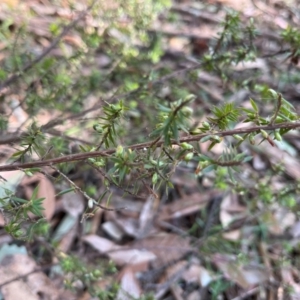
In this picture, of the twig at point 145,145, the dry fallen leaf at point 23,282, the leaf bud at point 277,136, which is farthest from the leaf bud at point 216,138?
the dry fallen leaf at point 23,282

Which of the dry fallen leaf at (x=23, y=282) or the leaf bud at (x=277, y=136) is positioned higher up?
the leaf bud at (x=277, y=136)

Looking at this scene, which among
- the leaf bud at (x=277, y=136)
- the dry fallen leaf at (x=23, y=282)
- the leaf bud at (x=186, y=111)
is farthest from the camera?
the dry fallen leaf at (x=23, y=282)

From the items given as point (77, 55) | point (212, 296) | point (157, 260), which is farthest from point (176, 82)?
point (212, 296)

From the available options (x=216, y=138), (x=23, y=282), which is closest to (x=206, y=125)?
(x=216, y=138)

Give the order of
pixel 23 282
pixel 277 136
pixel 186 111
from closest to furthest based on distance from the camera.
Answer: pixel 186 111 → pixel 277 136 → pixel 23 282

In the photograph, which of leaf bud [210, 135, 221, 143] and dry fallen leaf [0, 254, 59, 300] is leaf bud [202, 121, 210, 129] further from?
dry fallen leaf [0, 254, 59, 300]

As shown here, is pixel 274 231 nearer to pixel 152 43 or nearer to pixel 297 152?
pixel 297 152

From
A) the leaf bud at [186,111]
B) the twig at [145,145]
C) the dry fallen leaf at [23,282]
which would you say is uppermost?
the leaf bud at [186,111]

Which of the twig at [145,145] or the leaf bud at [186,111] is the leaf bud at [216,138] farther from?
the leaf bud at [186,111]

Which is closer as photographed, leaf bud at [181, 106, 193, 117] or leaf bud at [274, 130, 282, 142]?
leaf bud at [181, 106, 193, 117]

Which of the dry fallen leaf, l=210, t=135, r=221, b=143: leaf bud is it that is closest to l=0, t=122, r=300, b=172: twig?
l=210, t=135, r=221, b=143: leaf bud

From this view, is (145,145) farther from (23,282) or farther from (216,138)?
(23,282)

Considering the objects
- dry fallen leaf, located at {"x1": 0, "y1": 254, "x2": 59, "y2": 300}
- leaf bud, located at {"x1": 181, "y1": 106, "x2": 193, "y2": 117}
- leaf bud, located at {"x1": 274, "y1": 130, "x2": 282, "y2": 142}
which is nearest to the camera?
leaf bud, located at {"x1": 181, "y1": 106, "x2": 193, "y2": 117}
